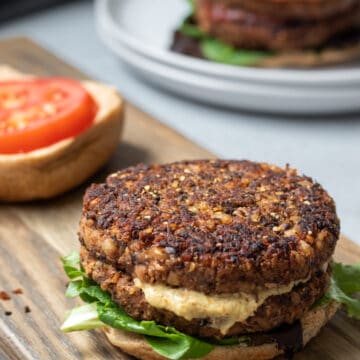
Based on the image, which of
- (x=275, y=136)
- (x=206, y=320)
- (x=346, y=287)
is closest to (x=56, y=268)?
(x=206, y=320)

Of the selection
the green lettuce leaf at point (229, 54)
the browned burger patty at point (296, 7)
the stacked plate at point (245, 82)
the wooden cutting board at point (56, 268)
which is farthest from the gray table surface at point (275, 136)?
the browned burger patty at point (296, 7)

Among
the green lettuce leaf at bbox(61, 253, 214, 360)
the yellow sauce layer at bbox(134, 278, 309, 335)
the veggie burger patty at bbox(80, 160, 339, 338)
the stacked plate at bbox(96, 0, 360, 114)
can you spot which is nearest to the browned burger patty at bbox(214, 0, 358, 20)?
the stacked plate at bbox(96, 0, 360, 114)

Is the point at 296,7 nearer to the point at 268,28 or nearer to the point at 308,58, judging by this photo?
the point at 268,28

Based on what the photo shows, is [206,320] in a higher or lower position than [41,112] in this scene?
higher

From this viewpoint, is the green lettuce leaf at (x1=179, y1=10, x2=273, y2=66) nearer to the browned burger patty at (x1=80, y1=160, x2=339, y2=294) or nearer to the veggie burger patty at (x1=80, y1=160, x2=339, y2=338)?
the browned burger patty at (x1=80, y1=160, x2=339, y2=294)

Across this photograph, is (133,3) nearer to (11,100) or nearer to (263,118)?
(263,118)

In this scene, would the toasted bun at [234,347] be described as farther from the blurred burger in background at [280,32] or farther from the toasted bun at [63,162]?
the blurred burger in background at [280,32]
